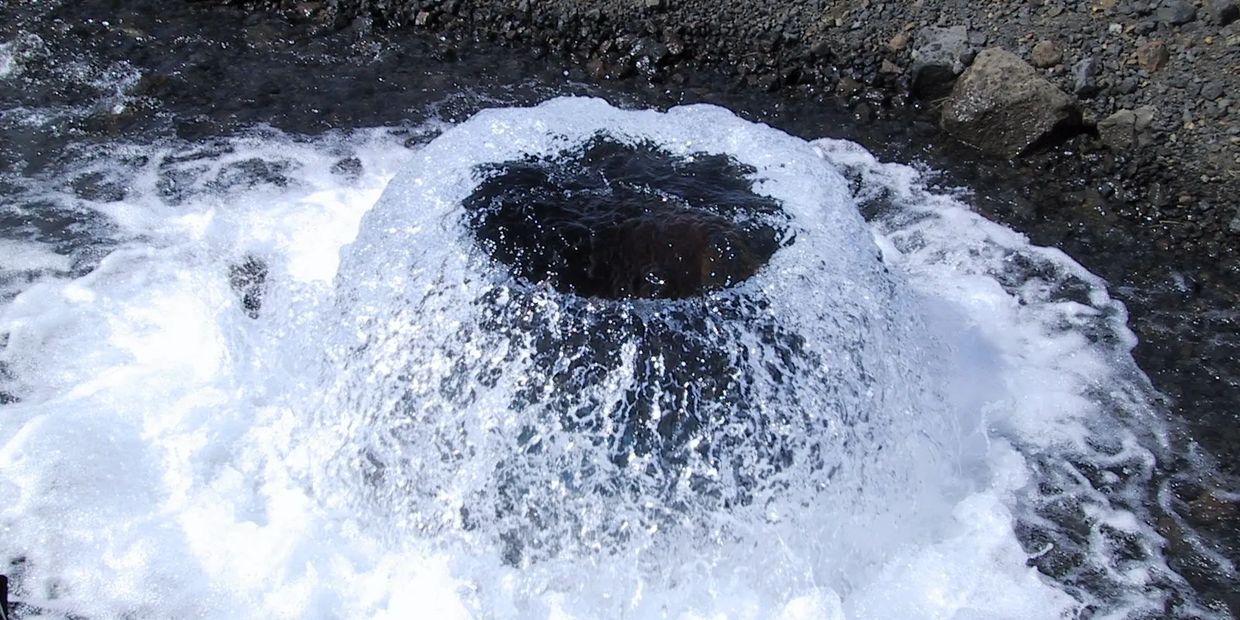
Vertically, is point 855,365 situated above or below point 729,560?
above

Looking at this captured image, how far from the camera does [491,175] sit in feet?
18.2

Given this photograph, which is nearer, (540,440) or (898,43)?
(540,440)

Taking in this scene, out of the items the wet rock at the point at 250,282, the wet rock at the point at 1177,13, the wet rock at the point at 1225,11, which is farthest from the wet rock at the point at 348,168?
the wet rock at the point at 1225,11

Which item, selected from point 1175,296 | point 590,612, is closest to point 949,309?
point 1175,296

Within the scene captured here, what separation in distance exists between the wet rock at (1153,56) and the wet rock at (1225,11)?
45 cm

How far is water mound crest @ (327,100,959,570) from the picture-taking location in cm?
464

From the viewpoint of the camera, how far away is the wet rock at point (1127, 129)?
7.50 metres

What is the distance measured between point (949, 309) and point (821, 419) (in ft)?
6.92

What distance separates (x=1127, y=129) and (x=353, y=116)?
565cm

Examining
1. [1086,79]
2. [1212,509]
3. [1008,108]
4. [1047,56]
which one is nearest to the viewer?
[1212,509]

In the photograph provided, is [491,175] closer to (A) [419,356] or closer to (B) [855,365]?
(A) [419,356]

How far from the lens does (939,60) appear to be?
8102 mm

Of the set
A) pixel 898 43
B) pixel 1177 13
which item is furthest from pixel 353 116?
pixel 1177 13

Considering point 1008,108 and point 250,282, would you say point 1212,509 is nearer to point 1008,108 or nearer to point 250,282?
point 1008,108
